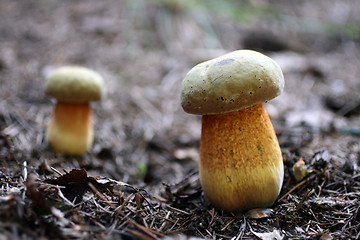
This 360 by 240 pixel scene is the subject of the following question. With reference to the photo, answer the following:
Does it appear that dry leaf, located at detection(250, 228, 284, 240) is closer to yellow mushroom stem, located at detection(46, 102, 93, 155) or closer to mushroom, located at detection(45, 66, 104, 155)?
mushroom, located at detection(45, 66, 104, 155)

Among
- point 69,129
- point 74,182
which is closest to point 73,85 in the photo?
point 69,129

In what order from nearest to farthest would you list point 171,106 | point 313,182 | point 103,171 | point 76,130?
point 313,182, point 103,171, point 76,130, point 171,106

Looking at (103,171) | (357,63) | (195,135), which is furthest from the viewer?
(357,63)

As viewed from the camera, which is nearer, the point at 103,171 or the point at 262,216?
the point at 262,216

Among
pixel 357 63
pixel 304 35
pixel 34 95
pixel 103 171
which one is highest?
pixel 34 95

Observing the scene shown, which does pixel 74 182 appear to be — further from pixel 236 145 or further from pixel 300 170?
pixel 300 170

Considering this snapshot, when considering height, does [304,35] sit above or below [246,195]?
below

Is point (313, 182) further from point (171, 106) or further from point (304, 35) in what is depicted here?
point (304, 35)

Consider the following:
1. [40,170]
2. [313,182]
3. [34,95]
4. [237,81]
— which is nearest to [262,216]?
[313,182]
